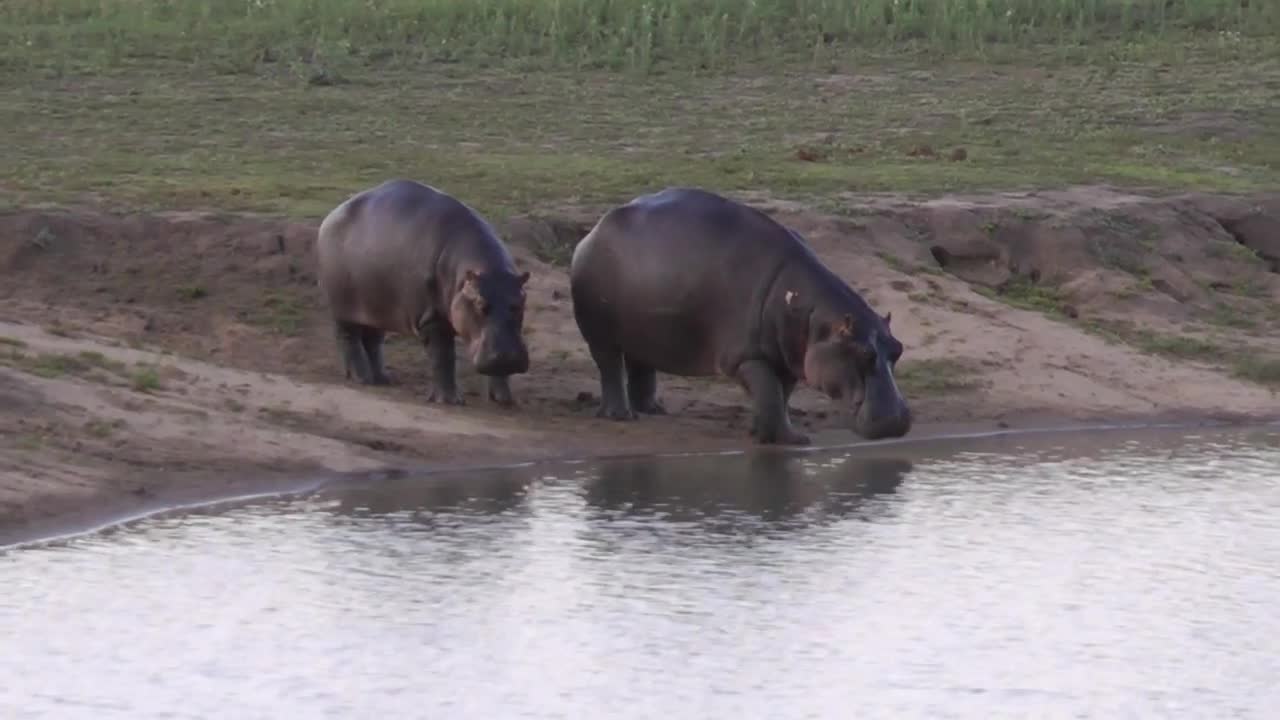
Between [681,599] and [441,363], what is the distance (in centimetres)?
373

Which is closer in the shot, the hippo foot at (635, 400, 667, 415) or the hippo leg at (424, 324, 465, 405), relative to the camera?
the hippo leg at (424, 324, 465, 405)

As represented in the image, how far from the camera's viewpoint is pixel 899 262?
52.3 ft

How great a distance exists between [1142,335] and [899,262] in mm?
1497

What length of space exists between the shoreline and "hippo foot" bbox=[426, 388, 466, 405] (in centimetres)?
88

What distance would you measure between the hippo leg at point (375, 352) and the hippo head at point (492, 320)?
747 millimetres

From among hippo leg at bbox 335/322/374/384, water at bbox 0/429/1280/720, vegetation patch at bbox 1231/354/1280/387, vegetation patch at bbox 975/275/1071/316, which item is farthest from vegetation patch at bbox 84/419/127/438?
vegetation patch at bbox 1231/354/1280/387

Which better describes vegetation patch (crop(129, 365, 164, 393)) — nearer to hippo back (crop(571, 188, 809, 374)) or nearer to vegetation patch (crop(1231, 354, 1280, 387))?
hippo back (crop(571, 188, 809, 374))

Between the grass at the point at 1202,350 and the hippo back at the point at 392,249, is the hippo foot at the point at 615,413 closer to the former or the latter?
the hippo back at the point at 392,249

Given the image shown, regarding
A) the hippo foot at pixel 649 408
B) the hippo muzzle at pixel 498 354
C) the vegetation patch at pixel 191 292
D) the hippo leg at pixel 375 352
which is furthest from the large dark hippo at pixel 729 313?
the vegetation patch at pixel 191 292

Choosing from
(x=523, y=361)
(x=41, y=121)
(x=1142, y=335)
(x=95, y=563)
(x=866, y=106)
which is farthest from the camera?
(x=866, y=106)

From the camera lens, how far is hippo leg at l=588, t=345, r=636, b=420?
1378 cm

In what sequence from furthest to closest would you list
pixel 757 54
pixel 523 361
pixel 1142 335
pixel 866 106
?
1. pixel 757 54
2. pixel 866 106
3. pixel 1142 335
4. pixel 523 361

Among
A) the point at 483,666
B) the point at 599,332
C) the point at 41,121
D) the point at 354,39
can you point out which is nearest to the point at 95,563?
the point at 483,666

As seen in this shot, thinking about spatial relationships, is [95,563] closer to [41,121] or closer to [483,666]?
[483,666]
